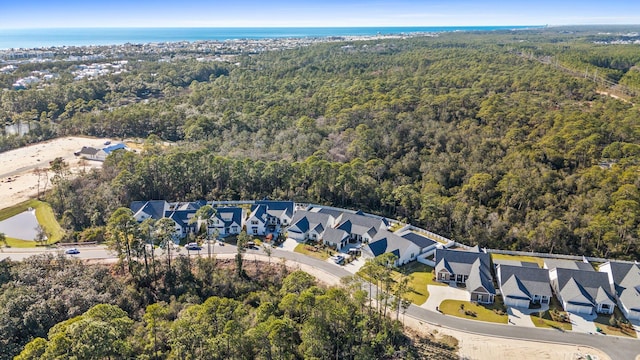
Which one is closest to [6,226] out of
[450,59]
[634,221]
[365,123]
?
[365,123]

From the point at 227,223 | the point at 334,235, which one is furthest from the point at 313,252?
the point at 227,223

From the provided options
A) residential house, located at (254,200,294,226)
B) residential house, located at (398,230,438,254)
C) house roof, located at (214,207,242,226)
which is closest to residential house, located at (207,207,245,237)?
house roof, located at (214,207,242,226)

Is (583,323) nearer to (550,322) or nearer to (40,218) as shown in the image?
(550,322)

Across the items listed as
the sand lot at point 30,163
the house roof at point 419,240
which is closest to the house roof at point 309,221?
the house roof at point 419,240

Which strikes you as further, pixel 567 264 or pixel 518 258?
pixel 518 258

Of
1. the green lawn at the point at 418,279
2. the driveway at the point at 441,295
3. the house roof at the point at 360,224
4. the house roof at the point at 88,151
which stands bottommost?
the driveway at the point at 441,295

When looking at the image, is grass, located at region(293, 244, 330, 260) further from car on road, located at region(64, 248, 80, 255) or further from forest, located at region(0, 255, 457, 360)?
car on road, located at region(64, 248, 80, 255)

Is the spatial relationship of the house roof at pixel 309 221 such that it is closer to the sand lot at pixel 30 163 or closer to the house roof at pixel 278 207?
the house roof at pixel 278 207
